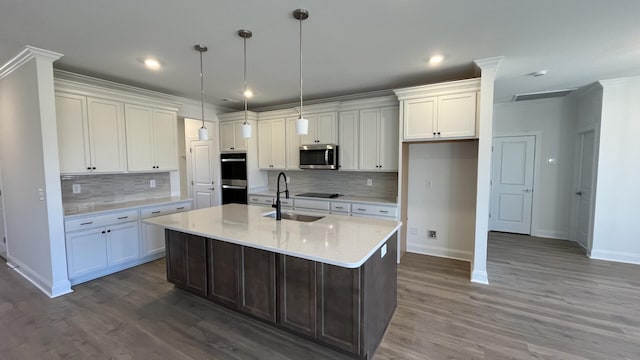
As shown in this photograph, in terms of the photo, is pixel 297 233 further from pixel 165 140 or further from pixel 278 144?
pixel 165 140

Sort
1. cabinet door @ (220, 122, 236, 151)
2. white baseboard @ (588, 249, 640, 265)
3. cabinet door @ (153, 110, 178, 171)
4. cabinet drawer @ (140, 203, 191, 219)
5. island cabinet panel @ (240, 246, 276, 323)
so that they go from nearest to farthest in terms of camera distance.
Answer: island cabinet panel @ (240, 246, 276, 323)
cabinet drawer @ (140, 203, 191, 219)
white baseboard @ (588, 249, 640, 265)
cabinet door @ (153, 110, 178, 171)
cabinet door @ (220, 122, 236, 151)

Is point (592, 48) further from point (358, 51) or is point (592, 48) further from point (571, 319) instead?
point (571, 319)

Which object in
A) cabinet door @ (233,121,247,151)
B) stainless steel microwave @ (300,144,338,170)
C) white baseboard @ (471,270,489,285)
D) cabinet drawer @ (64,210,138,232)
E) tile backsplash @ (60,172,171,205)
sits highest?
cabinet door @ (233,121,247,151)

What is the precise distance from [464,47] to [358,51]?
41.1 inches

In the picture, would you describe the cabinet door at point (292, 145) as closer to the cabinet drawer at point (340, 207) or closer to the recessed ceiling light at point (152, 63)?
the cabinet drawer at point (340, 207)

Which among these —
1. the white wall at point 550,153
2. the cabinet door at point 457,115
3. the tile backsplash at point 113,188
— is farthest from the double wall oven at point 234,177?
the white wall at point 550,153

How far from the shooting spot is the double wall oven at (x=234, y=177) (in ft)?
17.1

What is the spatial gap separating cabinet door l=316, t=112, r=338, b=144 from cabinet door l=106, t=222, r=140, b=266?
9.69ft

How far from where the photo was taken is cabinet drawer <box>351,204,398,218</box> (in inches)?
153

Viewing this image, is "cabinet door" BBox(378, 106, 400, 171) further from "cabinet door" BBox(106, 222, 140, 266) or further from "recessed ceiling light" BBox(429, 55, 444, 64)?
"cabinet door" BBox(106, 222, 140, 266)

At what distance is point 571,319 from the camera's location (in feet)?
8.53

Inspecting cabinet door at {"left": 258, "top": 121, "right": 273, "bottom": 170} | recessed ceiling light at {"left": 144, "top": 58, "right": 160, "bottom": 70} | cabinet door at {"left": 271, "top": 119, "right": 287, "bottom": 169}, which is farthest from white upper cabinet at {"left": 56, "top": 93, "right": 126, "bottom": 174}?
cabinet door at {"left": 271, "top": 119, "right": 287, "bottom": 169}

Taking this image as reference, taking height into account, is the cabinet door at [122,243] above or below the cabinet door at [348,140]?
below

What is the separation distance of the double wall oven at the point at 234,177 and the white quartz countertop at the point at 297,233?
6.44 ft
